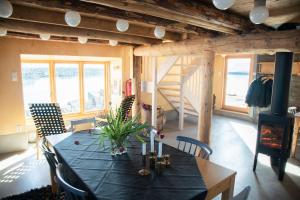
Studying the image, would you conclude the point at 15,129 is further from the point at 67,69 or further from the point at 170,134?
the point at 170,134

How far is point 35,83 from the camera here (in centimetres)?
516

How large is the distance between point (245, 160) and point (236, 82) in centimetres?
408

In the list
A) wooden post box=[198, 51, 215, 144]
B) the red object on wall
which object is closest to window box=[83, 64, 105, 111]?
the red object on wall

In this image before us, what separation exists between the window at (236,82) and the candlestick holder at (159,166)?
19.9 ft

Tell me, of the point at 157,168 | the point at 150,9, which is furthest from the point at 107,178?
the point at 150,9

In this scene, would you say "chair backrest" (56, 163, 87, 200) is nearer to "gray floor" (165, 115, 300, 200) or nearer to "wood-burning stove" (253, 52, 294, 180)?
"gray floor" (165, 115, 300, 200)

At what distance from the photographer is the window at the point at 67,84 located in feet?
16.9

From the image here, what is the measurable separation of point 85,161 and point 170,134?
354 centimetres

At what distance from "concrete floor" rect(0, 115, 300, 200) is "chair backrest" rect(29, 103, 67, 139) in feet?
1.81

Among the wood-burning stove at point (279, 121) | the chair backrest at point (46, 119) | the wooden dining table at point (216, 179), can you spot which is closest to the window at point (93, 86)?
the chair backrest at point (46, 119)

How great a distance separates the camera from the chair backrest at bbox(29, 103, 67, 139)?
4.05 metres

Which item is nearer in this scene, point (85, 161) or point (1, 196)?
point (85, 161)

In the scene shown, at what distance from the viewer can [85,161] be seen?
2213 millimetres

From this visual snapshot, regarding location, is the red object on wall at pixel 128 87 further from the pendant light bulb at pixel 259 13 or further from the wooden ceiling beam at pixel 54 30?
the pendant light bulb at pixel 259 13
